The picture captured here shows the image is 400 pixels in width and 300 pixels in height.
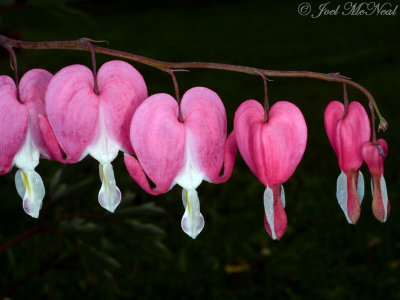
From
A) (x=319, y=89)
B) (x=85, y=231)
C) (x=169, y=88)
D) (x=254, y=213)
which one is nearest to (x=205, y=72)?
(x=169, y=88)

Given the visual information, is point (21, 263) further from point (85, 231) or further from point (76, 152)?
point (76, 152)

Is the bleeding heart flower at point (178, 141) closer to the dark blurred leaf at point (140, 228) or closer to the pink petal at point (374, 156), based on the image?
the pink petal at point (374, 156)

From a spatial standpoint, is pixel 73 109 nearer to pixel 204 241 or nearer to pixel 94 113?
pixel 94 113

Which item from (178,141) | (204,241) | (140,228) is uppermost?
(178,141)

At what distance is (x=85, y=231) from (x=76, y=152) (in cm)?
69

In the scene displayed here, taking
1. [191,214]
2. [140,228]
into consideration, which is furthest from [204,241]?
[191,214]

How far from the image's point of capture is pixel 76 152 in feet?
2.60

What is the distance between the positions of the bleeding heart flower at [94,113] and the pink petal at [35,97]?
4cm

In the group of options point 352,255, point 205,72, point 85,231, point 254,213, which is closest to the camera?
point 85,231

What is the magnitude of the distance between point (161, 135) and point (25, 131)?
188mm

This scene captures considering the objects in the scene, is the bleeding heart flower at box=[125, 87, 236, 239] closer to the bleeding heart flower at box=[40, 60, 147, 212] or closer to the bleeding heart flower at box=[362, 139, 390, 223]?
the bleeding heart flower at box=[40, 60, 147, 212]

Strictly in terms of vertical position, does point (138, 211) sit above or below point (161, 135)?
below

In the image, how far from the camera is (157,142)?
78cm

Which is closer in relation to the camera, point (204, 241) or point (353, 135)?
point (353, 135)
